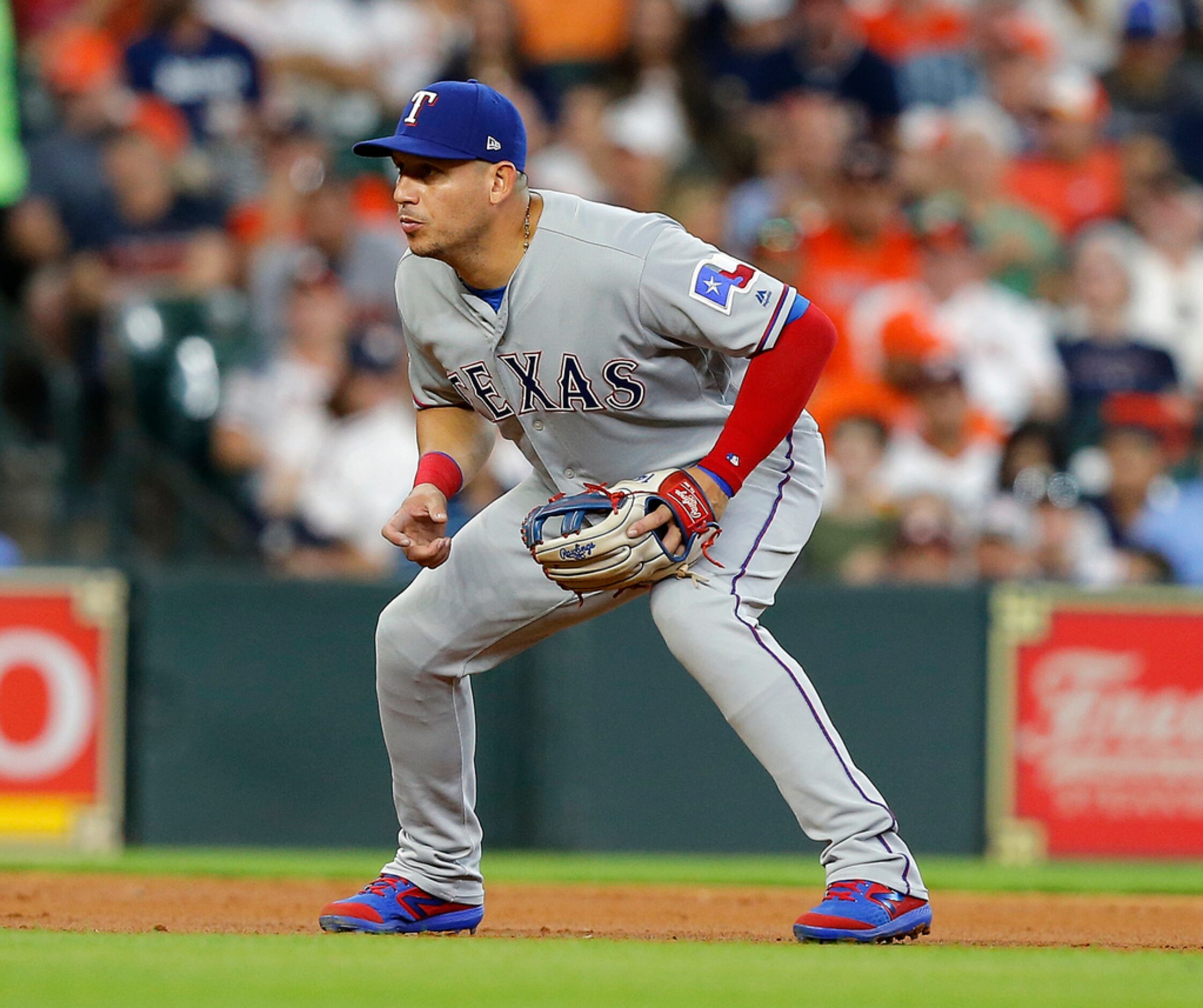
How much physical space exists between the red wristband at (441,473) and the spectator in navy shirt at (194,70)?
6.75 m

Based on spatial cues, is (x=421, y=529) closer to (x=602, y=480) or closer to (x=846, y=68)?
(x=602, y=480)

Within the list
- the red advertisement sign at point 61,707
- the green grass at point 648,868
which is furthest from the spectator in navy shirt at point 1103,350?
the red advertisement sign at point 61,707

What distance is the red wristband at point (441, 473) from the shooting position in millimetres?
4641

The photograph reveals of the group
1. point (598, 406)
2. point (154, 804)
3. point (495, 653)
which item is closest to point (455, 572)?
A: point (495, 653)

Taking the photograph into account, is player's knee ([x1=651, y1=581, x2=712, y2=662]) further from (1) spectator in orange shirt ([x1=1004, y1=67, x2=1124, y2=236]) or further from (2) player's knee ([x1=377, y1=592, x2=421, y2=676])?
(1) spectator in orange shirt ([x1=1004, y1=67, x2=1124, y2=236])

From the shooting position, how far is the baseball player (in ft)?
14.0

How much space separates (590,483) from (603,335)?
0.39 metres

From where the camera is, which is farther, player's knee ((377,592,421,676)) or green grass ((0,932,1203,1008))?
player's knee ((377,592,421,676))

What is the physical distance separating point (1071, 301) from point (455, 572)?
6.22 m

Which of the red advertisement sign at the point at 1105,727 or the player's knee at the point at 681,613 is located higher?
the player's knee at the point at 681,613

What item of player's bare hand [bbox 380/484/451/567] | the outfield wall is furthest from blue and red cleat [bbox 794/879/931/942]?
the outfield wall

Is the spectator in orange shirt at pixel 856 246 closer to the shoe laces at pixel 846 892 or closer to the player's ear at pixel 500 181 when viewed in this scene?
the player's ear at pixel 500 181

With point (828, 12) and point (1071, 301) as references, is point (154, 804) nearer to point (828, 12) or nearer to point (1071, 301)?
point (1071, 301)

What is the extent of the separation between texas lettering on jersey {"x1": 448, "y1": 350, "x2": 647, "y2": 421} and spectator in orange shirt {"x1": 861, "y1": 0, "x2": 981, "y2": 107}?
743cm
